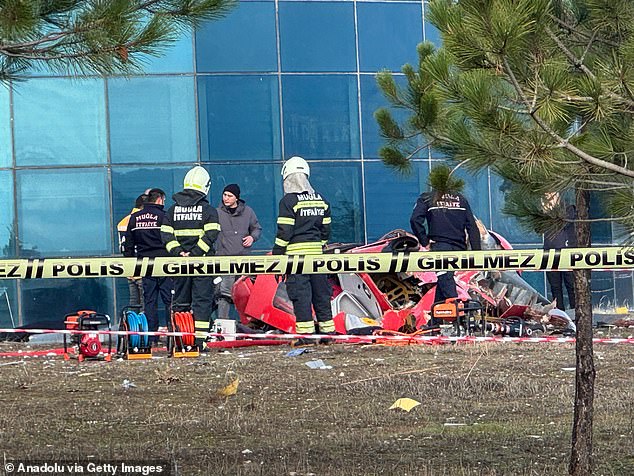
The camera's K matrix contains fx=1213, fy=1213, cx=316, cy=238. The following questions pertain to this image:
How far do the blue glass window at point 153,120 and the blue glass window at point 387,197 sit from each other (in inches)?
116

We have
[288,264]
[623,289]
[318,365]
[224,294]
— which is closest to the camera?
[288,264]

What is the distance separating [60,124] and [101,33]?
13729mm

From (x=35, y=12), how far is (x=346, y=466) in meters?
2.66

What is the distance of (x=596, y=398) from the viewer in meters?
8.35

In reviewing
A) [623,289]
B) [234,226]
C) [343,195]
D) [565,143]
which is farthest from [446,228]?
[623,289]

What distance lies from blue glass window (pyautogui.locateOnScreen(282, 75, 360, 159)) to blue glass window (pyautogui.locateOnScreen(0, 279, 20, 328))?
4902 mm

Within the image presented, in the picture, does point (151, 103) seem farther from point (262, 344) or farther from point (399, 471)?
point (399, 471)

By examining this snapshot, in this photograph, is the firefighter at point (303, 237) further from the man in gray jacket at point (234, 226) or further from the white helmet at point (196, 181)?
the man in gray jacket at point (234, 226)

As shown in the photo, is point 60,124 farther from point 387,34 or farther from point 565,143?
point 565,143

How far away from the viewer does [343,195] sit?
19.9m

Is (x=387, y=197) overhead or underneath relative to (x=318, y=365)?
overhead

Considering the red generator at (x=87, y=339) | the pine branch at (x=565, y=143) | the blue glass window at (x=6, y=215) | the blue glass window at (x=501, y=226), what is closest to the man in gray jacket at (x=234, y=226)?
the red generator at (x=87, y=339)

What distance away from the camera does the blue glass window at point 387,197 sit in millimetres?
19969

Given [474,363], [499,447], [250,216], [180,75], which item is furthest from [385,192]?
[499,447]
